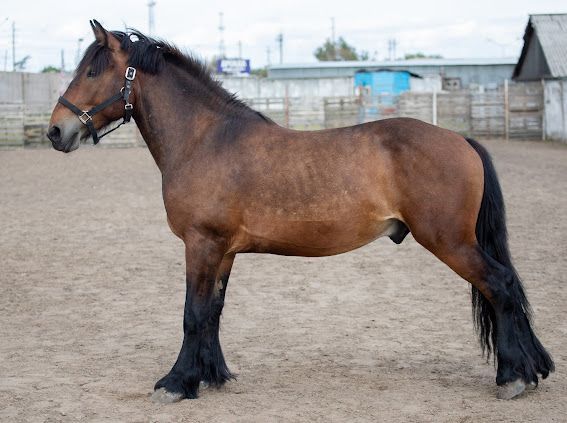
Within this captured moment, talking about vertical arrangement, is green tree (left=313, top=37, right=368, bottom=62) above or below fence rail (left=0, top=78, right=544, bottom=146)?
above

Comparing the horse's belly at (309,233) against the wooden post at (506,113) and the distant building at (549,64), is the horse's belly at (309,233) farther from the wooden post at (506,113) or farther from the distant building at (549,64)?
the wooden post at (506,113)

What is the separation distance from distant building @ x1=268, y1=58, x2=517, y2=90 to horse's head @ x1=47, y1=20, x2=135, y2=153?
4897 centimetres

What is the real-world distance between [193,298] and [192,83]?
58.3 inches

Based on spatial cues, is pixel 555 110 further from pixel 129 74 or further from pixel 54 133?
pixel 54 133

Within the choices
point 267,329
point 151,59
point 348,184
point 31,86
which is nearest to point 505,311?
point 348,184

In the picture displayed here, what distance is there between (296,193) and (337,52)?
91167mm

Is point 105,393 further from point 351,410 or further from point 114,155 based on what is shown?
point 114,155

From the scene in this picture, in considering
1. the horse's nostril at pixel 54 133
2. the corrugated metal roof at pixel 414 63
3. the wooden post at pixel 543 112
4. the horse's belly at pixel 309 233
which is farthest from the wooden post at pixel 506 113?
the corrugated metal roof at pixel 414 63

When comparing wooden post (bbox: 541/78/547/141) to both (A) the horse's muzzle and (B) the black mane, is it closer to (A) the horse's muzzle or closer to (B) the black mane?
(B) the black mane

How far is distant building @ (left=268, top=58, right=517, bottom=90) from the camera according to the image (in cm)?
5603

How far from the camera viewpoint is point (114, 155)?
25.5 m

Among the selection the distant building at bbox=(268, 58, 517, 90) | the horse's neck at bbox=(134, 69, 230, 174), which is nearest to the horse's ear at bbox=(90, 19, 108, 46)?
the horse's neck at bbox=(134, 69, 230, 174)

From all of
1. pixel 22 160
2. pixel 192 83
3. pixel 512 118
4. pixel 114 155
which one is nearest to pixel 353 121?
pixel 512 118

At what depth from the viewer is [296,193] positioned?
512 centimetres
